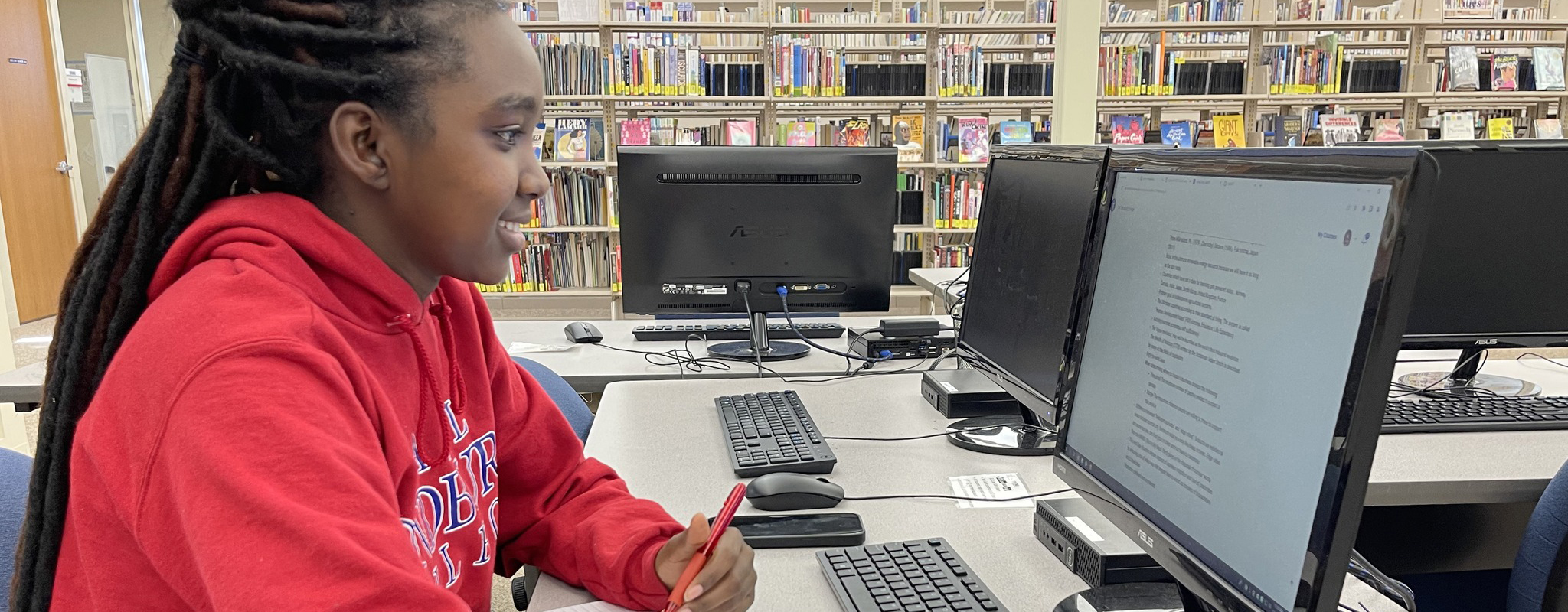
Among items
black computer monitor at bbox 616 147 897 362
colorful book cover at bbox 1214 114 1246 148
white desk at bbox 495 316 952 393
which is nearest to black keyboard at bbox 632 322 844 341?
white desk at bbox 495 316 952 393

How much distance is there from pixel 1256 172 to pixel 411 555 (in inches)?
25.2

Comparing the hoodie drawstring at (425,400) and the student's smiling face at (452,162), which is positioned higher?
the student's smiling face at (452,162)

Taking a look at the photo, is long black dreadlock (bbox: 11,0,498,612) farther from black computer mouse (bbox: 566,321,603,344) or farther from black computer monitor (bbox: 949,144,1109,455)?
black computer mouse (bbox: 566,321,603,344)

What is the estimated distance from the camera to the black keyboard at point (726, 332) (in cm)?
224

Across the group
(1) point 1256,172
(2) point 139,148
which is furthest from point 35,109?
(1) point 1256,172

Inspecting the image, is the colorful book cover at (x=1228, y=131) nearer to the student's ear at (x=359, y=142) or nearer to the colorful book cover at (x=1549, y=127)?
the colorful book cover at (x=1549, y=127)

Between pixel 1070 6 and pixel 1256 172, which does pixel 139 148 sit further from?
→ pixel 1070 6

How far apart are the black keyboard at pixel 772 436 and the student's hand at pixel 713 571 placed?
0.34 metres

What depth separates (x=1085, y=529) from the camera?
0.94 metres

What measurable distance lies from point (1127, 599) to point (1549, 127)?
5.78m

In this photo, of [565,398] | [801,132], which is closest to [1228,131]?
[801,132]

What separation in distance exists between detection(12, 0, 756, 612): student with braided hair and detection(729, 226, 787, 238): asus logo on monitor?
1.11 meters

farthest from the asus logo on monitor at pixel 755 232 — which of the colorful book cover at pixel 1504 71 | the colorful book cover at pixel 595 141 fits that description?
the colorful book cover at pixel 1504 71

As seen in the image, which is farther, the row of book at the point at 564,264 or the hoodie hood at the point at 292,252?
the row of book at the point at 564,264
